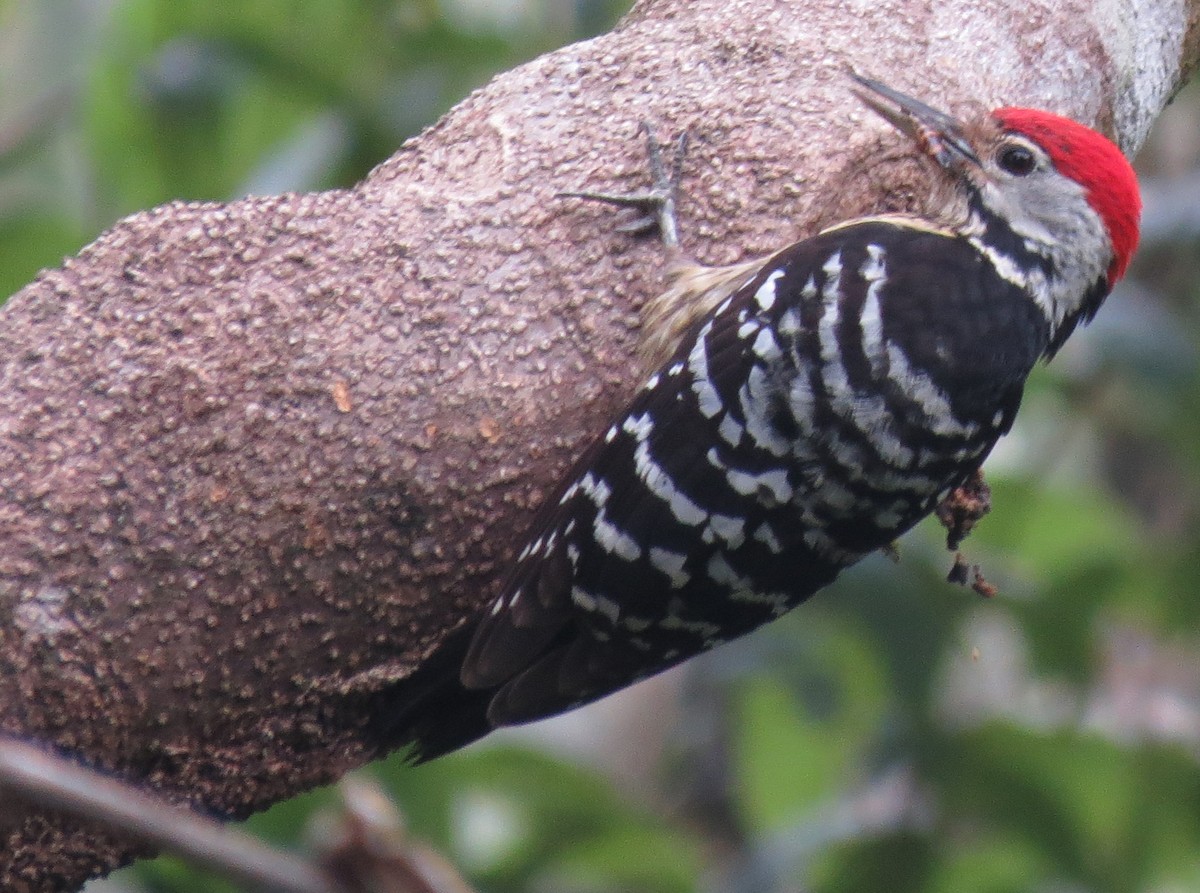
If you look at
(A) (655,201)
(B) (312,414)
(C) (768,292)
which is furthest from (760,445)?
(B) (312,414)

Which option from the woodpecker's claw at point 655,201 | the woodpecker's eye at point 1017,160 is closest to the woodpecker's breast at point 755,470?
the woodpecker's claw at point 655,201

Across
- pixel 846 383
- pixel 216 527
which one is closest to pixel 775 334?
pixel 846 383

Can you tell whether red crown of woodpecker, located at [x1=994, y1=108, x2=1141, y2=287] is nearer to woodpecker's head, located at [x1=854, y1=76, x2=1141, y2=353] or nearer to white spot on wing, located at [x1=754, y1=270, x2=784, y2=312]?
woodpecker's head, located at [x1=854, y1=76, x2=1141, y2=353]

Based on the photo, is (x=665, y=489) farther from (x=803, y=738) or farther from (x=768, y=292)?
(x=803, y=738)

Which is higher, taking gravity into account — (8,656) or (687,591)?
(8,656)

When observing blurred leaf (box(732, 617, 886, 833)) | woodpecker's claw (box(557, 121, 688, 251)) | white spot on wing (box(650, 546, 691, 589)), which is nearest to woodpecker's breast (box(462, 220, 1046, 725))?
white spot on wing (box(650, 546, 691, 589))

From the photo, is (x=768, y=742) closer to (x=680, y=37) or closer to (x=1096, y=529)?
(x=1096, y=529)
